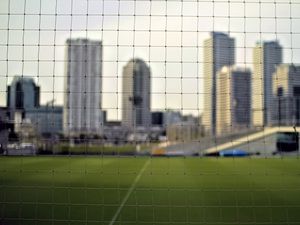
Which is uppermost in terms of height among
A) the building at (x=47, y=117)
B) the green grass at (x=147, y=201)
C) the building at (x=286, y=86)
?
the building at (x=286, y=86)

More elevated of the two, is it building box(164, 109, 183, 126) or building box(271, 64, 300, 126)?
building box(271, 64, 300, 126)

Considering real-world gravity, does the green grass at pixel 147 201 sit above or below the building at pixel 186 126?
below

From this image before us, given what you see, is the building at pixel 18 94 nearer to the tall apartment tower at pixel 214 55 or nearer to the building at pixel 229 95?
the tall apartment tower at pixel 214 55

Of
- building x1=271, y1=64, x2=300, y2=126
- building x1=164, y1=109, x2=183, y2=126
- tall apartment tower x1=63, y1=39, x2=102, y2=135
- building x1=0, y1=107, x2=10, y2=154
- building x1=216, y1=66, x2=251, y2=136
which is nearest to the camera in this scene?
building x1=0, y1=107, x2=10, y2=154

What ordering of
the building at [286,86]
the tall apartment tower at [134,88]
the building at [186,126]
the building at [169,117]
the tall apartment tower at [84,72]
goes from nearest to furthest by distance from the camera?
the tall apartment tower at [84,72], the tall apartment tower at [134,88], the building at [186,126], the building at [286,86], the building at [169,117]

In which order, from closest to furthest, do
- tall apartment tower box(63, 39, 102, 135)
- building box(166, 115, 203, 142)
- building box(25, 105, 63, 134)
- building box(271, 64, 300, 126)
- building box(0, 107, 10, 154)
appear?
building box(0, 107, 10, 154)
tall apartment tower box(63, 39, 102, 135)
building box(25, 105, 63, 134)
building box(166, 115, 203, 142)
building box(271, 64, 300, 126)

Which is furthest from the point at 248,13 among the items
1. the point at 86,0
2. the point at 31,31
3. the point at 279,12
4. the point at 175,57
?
the point at 31,31

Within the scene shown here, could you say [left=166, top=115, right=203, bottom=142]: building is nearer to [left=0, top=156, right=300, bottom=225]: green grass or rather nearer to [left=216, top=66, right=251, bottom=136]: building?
[left=216, top=66, right=251, bottom=136]: building

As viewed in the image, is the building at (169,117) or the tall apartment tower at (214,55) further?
the building at (169,117)

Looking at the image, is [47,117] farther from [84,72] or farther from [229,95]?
[229,95]

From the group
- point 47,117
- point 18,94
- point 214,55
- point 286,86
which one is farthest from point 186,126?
point 286,86

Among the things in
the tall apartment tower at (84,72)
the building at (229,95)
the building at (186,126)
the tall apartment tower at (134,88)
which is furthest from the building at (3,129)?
the building at (229,95)

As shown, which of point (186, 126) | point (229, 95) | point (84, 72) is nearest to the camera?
A: point (84, 72)

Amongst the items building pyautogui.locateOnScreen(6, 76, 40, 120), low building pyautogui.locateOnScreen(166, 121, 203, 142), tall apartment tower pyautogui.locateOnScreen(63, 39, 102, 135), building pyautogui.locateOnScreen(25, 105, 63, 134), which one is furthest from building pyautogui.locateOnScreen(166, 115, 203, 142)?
building pyautogui.locateOnScreen(6, 76, 40, 120)
